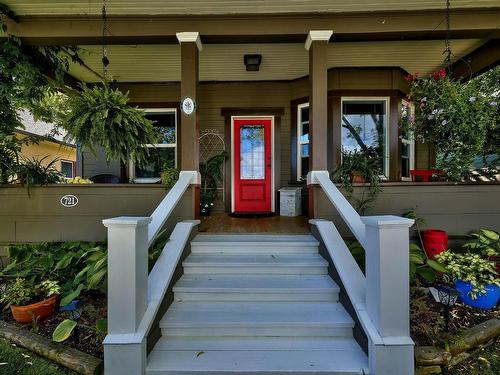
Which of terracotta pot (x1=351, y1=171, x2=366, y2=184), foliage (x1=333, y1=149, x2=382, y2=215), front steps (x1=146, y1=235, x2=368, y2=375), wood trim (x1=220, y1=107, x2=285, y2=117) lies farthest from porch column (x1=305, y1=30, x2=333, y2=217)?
wood trim (x1=220, y1=107, x2=285, y2=117)

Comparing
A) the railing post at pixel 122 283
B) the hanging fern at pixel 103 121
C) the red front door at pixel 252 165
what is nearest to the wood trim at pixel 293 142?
the red front door at pixel 252 165

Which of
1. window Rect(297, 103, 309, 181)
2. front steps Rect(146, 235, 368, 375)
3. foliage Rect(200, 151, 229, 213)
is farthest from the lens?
window Rect(297, 103, 309, 181)

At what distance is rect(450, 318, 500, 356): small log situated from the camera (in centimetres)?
214

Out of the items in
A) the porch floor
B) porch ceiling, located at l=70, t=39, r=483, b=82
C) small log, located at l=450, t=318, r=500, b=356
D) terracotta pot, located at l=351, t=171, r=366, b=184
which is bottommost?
small log, located at l=450, t=318, r=500, b=356

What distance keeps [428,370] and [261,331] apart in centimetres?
120

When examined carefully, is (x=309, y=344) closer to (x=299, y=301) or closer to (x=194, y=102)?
(x=299, y=301)

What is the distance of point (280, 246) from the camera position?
10.4 ft

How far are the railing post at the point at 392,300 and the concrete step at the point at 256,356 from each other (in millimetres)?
171

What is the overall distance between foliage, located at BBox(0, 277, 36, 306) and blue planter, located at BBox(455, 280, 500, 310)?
13.4 ft

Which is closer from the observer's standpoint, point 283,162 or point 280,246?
point 280,246

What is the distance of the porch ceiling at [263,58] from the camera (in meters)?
4.39

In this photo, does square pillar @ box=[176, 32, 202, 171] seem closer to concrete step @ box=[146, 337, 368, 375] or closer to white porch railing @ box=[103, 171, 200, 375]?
white porch railing @ box=[103, 171, 200, 375]

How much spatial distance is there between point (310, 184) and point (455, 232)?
6.14 feet

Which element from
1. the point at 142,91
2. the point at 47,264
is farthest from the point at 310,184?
the point at 142,91
